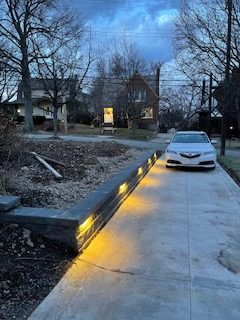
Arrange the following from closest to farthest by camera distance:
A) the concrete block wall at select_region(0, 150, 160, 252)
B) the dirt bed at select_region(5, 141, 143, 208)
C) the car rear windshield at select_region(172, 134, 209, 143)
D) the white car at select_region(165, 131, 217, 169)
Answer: the concrete block wall at select_region(0, 150, 160, 252)
the dirt bed at select_region(5, 141, 143, 208)
the white car at select_region(165, 131, 217, 169)
the car rear windshield at select_region(172, 134, 209, 143)

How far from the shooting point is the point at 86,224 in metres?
5.01

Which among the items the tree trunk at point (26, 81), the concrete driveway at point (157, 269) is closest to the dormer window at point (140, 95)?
the tree trunk at point (26, 81)

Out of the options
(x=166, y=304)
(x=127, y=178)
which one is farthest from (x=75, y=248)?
(x=127, y=178)

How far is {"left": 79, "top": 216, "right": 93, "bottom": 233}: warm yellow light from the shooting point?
189 inches

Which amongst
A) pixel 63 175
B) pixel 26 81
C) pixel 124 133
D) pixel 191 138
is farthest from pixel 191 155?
pixel 124 133

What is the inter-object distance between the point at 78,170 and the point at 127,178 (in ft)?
3.50

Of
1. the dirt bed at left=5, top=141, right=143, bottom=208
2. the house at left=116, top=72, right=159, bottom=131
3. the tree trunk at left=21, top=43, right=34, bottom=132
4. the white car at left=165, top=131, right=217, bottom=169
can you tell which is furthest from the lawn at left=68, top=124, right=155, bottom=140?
the dirt bed at left=5, top=141, right=143, bottom=208

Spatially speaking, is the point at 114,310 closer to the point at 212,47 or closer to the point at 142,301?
the point at 142,301

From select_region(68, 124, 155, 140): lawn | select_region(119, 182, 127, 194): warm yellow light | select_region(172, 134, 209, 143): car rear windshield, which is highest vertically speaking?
select_region(172, 134, 209, 143): car rear windshield

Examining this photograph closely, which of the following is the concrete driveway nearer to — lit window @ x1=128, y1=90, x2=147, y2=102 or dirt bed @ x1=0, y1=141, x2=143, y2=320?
dirt bed @ x1=0, y1=141, x2=143, y2=320

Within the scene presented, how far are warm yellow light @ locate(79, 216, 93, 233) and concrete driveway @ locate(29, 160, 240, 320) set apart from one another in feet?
0.86

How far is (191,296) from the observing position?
3803mm

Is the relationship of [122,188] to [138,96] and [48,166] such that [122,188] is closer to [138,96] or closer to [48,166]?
[48,166]

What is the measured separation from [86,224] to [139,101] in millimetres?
38878
